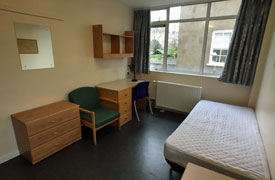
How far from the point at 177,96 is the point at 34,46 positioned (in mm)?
2889

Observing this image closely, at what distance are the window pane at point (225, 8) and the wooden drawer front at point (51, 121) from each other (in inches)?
128

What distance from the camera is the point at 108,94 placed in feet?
9.68

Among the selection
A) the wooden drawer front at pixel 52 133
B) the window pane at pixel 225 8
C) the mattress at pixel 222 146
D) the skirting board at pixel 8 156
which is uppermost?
the window pane at pixel 225 8

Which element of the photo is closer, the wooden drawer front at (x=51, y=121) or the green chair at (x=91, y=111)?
the wooden drawer front at (x=51, y=121)

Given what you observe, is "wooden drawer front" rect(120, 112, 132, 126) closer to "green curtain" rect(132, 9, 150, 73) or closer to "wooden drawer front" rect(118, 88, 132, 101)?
"wooden drawer front" rect(118, 88, 132, 101)

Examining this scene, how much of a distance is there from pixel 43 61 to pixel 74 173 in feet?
5.38

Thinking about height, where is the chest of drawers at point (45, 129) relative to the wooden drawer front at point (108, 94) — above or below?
below

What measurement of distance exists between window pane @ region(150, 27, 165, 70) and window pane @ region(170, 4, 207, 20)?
412mm

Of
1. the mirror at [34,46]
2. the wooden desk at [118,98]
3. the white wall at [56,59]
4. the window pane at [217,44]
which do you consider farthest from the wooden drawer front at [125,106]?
the window pane at [217,44]

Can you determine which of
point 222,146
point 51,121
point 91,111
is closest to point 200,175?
point 222,146

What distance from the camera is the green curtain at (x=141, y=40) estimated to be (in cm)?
371

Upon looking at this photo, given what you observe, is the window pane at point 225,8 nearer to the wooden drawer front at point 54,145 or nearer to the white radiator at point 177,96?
the white radiator at point 177,96

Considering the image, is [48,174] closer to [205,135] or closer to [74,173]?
[74,173]

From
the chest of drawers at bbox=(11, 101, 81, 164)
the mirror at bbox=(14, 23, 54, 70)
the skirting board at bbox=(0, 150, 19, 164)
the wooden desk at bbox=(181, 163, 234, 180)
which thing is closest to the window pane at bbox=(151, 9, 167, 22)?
the mirror at bbox=(14, 23, 54, 70)
